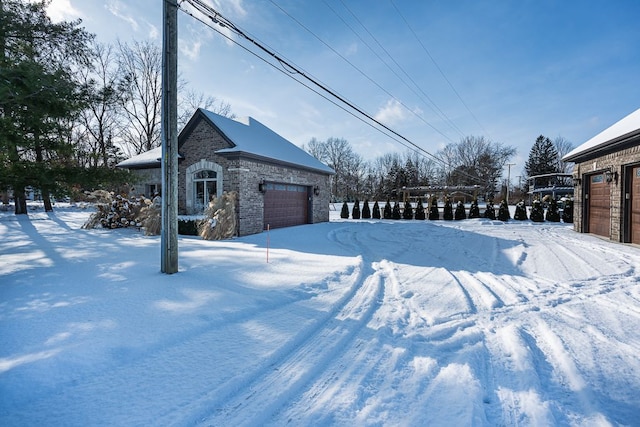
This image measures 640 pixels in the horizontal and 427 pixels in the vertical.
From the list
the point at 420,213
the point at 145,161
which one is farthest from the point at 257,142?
the point at 420,213

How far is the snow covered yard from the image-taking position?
2207 millimetres

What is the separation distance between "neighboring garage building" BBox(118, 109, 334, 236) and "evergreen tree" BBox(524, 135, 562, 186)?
50.1m

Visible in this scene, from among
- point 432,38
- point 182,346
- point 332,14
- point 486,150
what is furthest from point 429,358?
point 486,150

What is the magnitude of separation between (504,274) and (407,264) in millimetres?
1962

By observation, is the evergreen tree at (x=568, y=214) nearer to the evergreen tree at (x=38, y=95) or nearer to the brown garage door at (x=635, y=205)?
the brown garage door at (x=635, y=205)

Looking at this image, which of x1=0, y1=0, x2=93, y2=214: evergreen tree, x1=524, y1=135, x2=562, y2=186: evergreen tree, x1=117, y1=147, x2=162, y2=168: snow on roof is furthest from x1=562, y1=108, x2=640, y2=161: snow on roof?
x1=524, y1=135, x2=562, y2=186: evergreen tree

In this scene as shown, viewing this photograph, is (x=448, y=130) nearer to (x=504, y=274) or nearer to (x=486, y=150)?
(x=504, y=274)

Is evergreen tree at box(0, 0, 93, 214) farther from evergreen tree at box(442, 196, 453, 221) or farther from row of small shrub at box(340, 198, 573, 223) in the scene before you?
evergreen tree at box(442, 196, 453, 221)

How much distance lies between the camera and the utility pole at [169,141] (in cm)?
550

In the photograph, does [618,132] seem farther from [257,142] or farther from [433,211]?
[257,142]

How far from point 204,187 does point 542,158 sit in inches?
2217

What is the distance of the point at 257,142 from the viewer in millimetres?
13047

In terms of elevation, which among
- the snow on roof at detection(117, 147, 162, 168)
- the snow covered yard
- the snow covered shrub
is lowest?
the snow covered yard

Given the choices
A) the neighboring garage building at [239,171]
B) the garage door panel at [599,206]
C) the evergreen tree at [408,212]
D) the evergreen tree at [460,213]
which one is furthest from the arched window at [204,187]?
the evergreen tree at [460,213]
